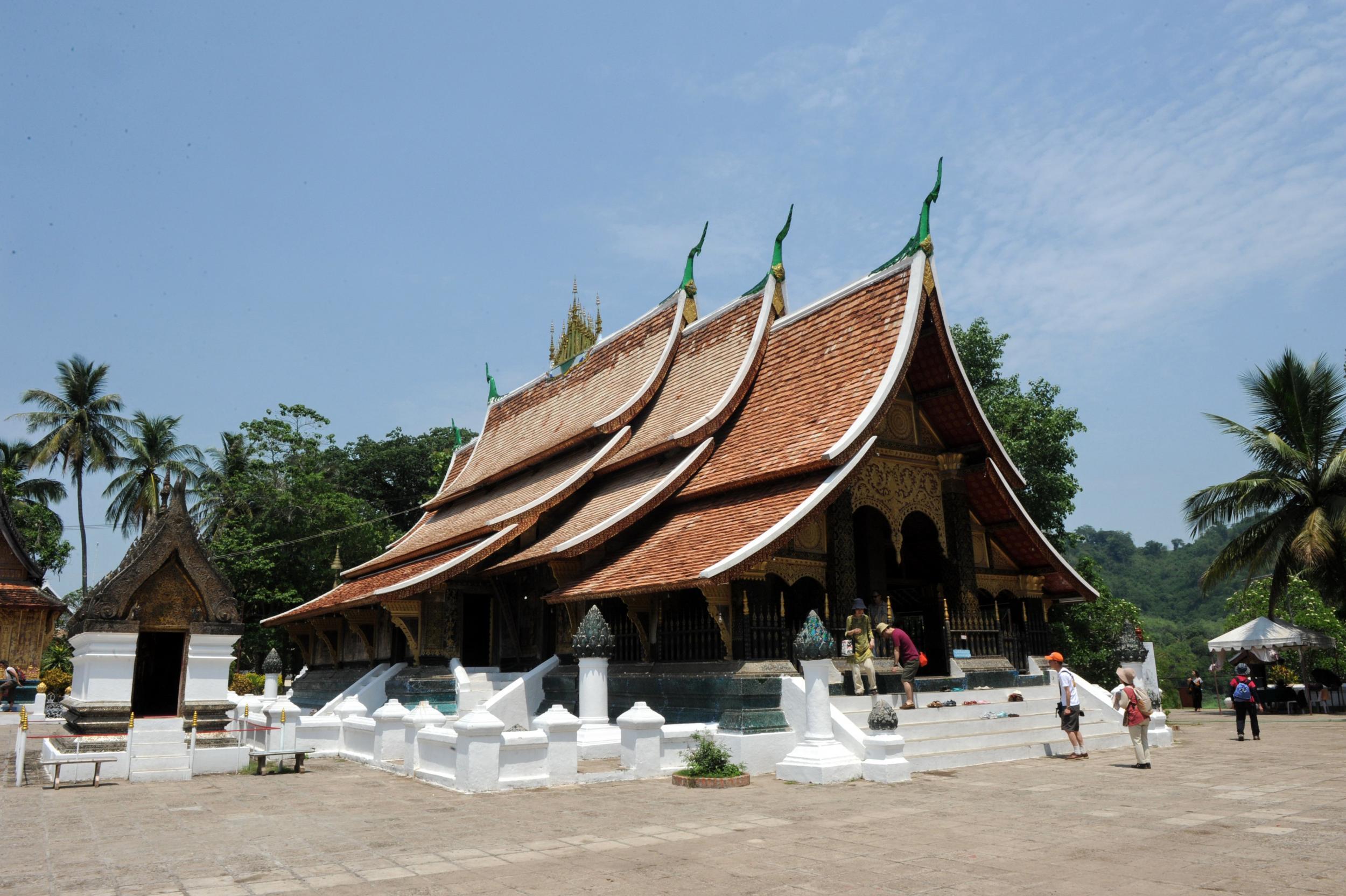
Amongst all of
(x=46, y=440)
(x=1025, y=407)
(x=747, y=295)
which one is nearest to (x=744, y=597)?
(x=747, y=295)

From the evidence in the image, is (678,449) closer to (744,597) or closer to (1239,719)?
(744,597)

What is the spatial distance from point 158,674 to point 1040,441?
20.4m

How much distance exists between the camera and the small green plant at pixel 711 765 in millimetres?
8945

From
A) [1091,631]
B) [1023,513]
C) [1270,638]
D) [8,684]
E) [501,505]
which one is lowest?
[8,684]

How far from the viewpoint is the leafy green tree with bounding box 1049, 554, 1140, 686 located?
23.3 metres

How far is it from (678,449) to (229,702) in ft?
21.8

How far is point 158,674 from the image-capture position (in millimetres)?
11047

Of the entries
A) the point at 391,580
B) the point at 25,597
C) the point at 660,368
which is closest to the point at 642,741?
the point at 660,368

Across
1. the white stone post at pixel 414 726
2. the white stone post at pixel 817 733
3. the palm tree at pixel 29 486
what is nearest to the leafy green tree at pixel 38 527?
the palm tree at pixel 29 486

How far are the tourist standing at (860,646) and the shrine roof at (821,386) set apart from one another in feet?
5.83

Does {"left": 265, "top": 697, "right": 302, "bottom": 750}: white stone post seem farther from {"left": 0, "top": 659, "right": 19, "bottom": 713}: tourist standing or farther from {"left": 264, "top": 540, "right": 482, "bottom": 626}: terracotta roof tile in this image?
{"left": 0, "top": 659, "right": 19, "bottom": 713}: tourist standing

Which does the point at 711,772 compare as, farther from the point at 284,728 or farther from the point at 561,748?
the point at 284,728

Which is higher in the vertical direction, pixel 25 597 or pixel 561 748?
pixel 25 597

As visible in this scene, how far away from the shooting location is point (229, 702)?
10227mm
